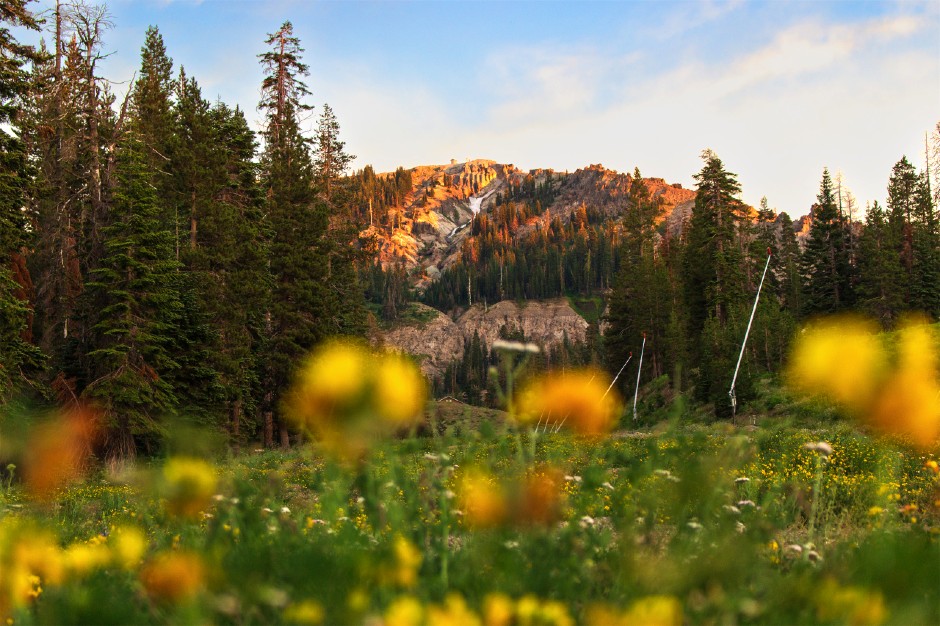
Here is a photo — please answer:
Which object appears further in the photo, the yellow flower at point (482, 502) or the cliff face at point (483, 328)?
the cliff face at point (483, 328)

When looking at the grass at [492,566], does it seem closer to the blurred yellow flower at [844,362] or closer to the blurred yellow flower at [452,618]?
the blurred yellow flower at [452,618]

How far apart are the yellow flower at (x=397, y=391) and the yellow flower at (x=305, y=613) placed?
2.50 ft

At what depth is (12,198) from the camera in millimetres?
15930

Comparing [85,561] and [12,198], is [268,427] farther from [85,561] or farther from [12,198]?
[85,561]

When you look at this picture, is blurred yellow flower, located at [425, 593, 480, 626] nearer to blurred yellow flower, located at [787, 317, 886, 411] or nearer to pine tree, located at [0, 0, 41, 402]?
blurred yellow flower, located at [787, 317, 886, 411]

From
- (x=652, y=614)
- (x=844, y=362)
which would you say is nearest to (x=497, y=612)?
(x=652, y=614)

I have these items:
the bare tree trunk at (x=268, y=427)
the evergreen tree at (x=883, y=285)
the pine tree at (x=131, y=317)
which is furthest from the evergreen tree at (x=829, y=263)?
the pine tree at (x=131, y=317)

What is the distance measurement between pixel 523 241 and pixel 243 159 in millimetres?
164648

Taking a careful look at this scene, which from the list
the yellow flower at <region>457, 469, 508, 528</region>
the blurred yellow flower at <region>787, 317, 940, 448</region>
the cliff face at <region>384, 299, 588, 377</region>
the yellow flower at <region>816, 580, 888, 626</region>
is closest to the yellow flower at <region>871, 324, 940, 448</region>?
the blurred yellow flower at <region>787, 317, 940, 448</region>

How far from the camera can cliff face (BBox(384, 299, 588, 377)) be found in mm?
139375

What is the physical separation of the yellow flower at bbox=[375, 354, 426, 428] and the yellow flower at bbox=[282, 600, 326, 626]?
2.50 ft

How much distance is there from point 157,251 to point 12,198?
3998 mm

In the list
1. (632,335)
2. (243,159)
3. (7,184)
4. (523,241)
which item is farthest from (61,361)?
(523,241)

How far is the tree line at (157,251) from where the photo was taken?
17.8m
